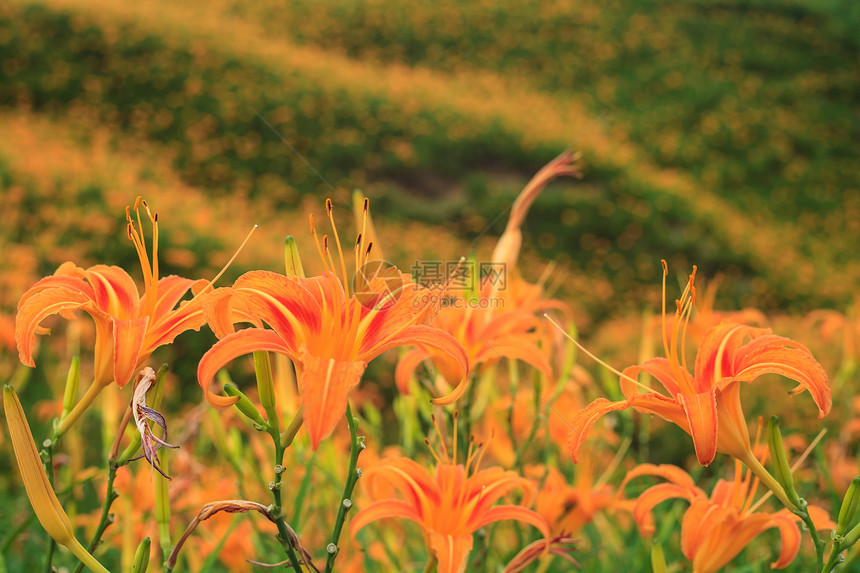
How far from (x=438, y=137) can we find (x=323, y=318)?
7.22m

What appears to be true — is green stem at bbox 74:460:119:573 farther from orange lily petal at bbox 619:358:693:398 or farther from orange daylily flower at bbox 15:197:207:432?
orange lily petal at bbox 619:358:693:398

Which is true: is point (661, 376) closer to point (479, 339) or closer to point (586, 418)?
point (586, 418)

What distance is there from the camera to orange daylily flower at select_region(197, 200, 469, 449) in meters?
0.58

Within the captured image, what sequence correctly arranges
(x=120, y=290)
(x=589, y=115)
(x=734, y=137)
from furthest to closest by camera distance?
(x=589, y=115), (x=734, y=137), (x=120, y=290)

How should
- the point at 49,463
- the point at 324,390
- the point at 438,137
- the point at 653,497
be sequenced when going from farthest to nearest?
the point at 438,137 → the point at 653,497 → the point at 49,463 → the point at 324,390

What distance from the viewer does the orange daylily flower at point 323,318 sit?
58 cm

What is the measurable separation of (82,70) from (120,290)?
7.78 metres

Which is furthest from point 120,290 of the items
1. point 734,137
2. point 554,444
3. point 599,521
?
point 734,137

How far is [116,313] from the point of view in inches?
27.1

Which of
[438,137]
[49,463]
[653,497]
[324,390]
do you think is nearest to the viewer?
[324,390]

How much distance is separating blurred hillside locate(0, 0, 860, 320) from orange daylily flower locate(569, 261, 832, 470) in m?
3.74

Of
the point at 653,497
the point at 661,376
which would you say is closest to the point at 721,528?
the point at 653,497

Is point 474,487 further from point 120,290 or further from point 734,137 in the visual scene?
point 734,137

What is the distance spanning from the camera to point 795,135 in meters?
9.02
